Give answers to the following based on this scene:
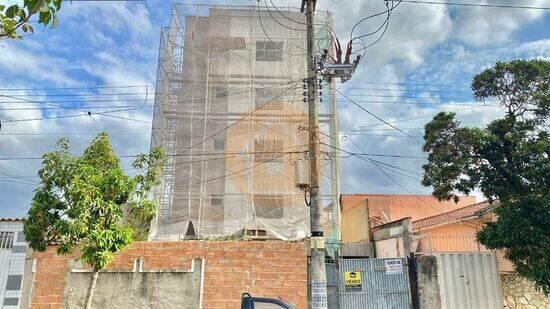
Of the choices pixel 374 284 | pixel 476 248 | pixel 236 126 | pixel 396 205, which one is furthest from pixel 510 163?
pixel 396 205

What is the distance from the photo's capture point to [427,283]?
34.1 ft

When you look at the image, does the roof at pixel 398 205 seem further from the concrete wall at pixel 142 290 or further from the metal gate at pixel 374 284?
the concrete wall at pixel 142 290

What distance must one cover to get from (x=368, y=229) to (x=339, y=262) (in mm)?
5921

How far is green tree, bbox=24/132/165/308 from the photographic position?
7723mm

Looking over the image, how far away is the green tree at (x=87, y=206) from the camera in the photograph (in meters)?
7.72

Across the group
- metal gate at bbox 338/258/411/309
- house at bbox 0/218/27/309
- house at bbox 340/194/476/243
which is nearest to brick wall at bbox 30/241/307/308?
metal gate at bbox 338/258/411/309

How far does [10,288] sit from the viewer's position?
11.3 m

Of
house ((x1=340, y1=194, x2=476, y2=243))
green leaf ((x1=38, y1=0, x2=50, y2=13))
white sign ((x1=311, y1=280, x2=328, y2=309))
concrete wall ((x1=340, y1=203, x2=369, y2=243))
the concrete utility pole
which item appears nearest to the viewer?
green leaf ((x1=38, y1=0, x2=50, y2=13))

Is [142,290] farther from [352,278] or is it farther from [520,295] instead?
[520,295]

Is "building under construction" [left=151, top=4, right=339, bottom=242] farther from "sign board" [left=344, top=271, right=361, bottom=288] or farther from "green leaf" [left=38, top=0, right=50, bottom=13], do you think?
"green leaf" [left=38, top=0, right=50, bottom=13]

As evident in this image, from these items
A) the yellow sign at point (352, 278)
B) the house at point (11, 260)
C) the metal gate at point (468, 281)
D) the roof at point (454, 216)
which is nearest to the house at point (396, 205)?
the roof at point (454, 216)

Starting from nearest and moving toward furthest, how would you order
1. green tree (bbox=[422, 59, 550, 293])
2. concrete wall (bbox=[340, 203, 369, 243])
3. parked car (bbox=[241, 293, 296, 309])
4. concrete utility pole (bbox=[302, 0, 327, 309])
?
parked car (bbox=[241, 293, 296, 309]), concrete utility pole (bbox=[302, 0, 327, 309]), green tree (bbox=[422, 59, 550, 293]), concrete wall (bbox=[340, 203, 369, 243])

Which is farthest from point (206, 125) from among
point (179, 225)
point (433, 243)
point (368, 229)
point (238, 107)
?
point (433, 243)

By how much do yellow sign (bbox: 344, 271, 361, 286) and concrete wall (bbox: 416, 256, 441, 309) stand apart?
4.93 ft
